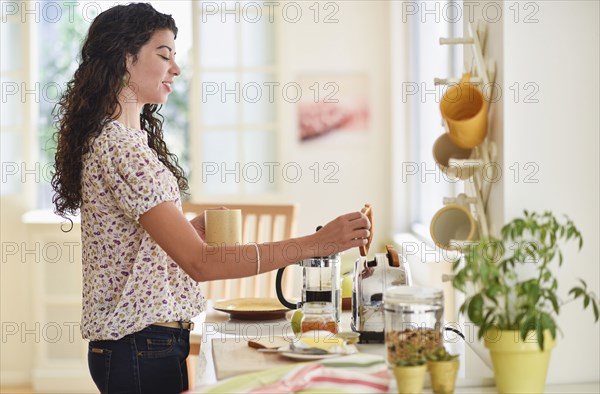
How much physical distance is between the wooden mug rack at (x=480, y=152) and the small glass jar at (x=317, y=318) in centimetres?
34

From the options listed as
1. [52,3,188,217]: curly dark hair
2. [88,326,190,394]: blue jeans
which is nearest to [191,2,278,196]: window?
[52,3,188,217]: curly dark hair

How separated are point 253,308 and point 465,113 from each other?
0.92 m

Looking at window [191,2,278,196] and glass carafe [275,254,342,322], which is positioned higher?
window [191,2,278,196]

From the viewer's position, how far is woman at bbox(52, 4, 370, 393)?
1788mm

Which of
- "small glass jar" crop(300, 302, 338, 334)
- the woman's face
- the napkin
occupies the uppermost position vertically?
the woman's face

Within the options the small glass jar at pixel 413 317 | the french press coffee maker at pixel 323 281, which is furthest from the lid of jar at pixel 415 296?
the french press coffee maker at pixel 323 281

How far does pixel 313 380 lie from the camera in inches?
57.7

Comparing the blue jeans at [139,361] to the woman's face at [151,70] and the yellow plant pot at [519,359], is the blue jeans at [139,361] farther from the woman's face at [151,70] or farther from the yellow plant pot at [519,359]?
the yellow plant pot at [519,359]

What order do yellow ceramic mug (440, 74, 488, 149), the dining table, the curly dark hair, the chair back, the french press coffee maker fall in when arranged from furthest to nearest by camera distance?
the chair back < the french press coffee maker < the curly dark hair < yellow ceramic mug (440, 74, 488, 149) < the dining table

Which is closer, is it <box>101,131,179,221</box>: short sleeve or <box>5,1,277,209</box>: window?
<box>101,131,179,221</box>: short sleeve

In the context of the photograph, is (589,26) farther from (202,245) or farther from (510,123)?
(202,245)

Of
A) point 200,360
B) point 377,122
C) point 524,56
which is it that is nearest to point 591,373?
point 524,56

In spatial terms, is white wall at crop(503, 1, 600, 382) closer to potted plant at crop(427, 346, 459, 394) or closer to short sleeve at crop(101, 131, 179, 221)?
potted plant at crop(427, 346, 459, 394)

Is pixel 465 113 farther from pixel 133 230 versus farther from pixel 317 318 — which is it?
pixel 133 230
